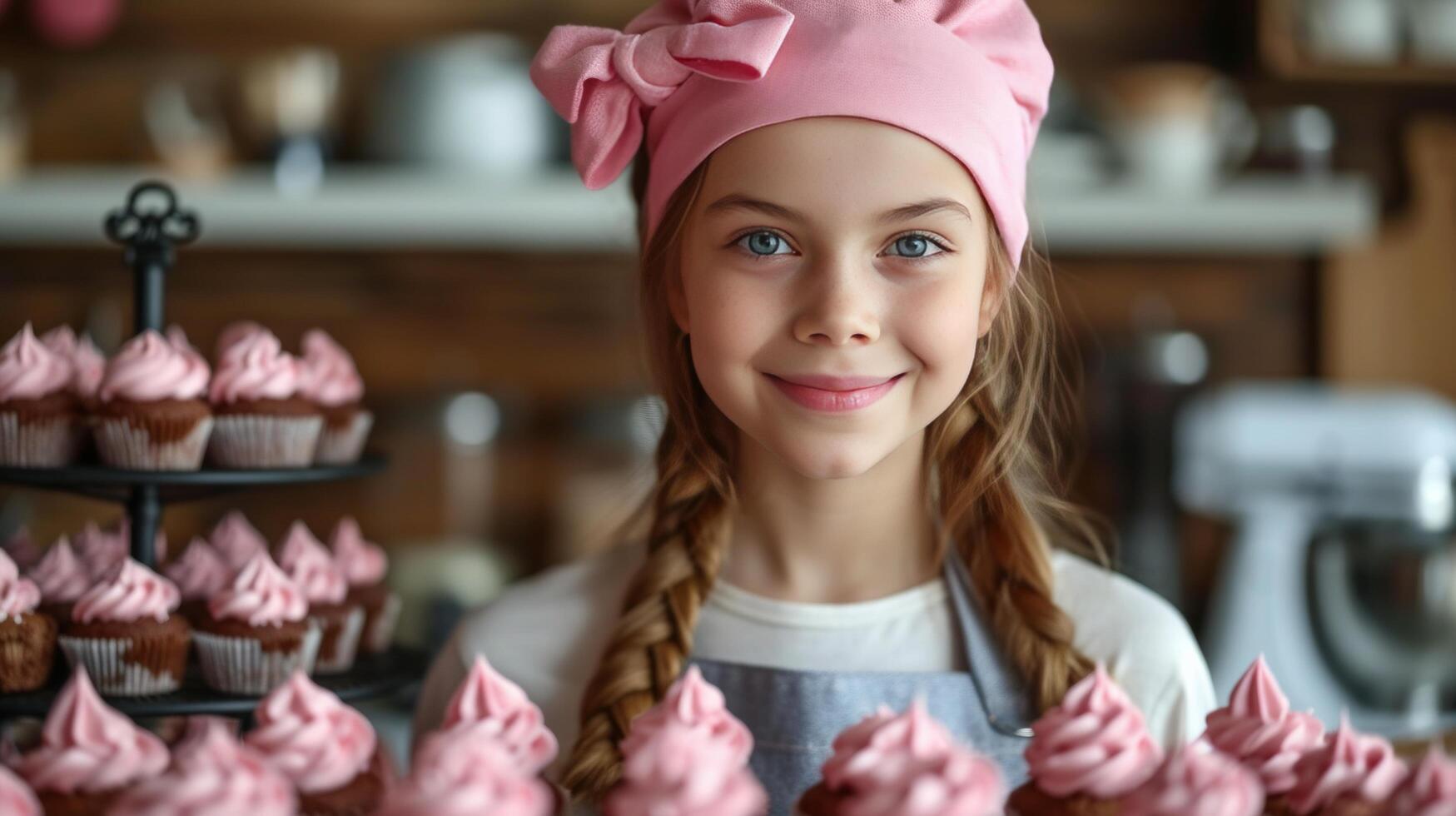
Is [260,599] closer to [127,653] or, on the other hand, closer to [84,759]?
[127,653]

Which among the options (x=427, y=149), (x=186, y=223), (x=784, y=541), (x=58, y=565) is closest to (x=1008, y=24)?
(x=784, y=541)

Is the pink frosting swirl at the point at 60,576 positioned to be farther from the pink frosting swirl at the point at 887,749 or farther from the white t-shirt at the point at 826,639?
the pink frosting swirl at the point at 887,749

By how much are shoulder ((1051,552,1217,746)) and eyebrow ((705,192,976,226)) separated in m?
0.32

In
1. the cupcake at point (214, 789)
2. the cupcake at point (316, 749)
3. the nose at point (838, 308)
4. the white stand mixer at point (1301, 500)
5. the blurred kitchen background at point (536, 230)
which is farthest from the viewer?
the blurred kitchen background at point (536, 230)

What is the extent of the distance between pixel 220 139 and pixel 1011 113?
78.1 inches

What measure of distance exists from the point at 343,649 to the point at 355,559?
136 mm

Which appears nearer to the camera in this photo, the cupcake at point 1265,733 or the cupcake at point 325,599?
the cupcake at point 1265,733

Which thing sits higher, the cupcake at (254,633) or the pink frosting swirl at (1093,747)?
the pink frosting swirl at (1093,747)

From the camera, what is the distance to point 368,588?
120 centimetres

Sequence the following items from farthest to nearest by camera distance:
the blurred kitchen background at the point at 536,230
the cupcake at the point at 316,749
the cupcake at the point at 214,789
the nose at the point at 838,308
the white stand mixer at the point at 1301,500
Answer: the blurred kitchen background at the point at 536,230, the white stand mixer at the point at 1301,500, the nose at the point at 838,308, the cupcake at the point at 316,749, the cupcake at the point at 214,789

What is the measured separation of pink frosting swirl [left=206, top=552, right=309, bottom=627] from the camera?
101cm

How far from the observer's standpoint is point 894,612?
106 cm

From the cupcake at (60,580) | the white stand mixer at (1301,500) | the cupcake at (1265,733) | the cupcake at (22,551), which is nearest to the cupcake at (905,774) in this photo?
the cupcake at (1265,733)

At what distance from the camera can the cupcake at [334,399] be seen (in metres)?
1.14
